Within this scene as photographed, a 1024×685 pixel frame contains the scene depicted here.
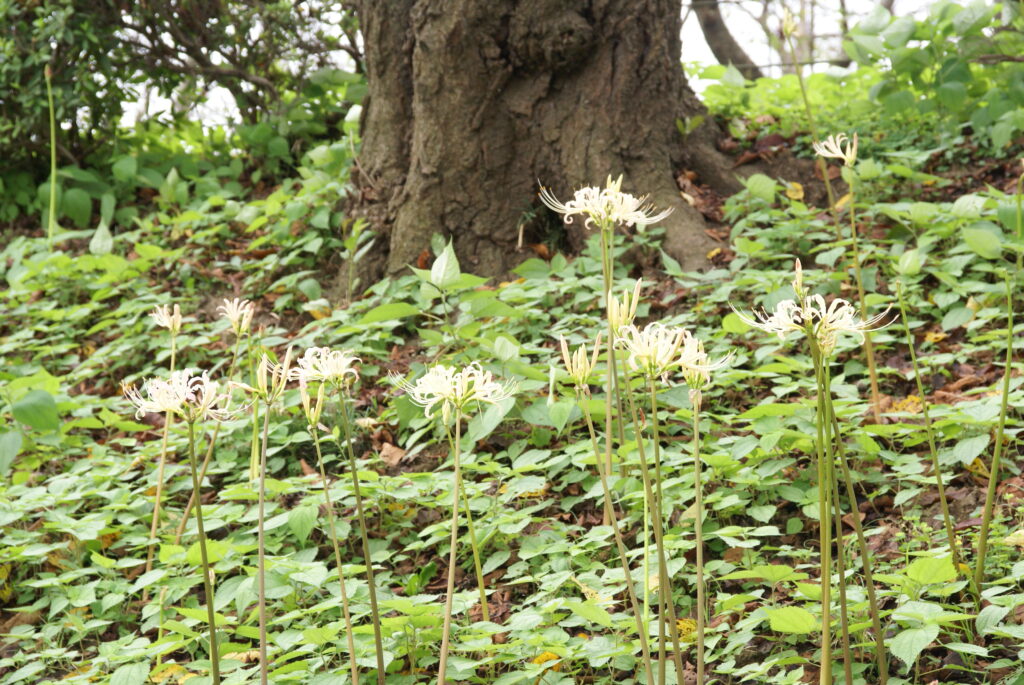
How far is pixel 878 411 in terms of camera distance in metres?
2.79

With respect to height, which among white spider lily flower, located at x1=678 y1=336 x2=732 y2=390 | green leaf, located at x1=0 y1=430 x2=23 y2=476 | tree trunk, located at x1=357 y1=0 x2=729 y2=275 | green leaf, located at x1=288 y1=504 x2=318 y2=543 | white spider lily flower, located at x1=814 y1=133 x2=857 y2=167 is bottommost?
green leaf, located at x1=288 y1=504 x2=318 y2=543

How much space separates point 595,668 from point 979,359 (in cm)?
201

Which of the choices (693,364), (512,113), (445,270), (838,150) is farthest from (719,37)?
(693,364)

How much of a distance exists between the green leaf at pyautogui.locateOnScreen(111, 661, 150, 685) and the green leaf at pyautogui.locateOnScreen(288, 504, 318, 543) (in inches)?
21.7

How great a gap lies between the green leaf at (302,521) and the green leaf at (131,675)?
0.55 metres

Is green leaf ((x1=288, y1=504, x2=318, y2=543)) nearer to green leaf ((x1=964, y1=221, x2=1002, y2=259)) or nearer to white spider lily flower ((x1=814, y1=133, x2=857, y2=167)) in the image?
white spider lily flower ((x1=814, y1=133, x2=857, y2=167))

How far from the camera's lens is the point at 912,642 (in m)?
1.62

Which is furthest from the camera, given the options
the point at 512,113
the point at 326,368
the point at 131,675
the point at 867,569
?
the point at 512,113

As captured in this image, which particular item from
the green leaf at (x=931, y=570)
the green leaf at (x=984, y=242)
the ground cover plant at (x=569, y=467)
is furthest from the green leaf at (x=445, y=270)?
the green leaf at (x=984, y=242)

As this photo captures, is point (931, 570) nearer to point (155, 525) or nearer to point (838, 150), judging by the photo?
point (838, 150)

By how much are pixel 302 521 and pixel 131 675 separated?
605 millimetres

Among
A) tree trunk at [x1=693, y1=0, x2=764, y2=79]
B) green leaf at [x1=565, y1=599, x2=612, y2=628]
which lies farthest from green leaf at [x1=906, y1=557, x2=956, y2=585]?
tree trunk at [x1=693, y1=0, x2=764, y2=79]

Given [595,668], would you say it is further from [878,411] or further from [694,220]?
[694,220]

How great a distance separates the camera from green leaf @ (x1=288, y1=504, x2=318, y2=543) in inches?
94.6
